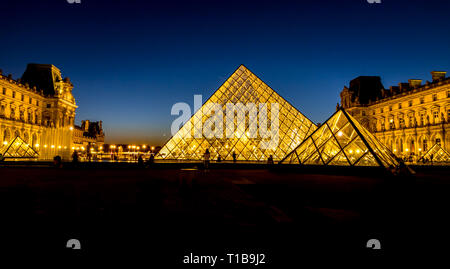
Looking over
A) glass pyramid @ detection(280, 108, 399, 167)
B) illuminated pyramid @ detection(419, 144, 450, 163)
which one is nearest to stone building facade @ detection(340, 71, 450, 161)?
illuminated pyramid @ detection(419, 144, 450, 163)

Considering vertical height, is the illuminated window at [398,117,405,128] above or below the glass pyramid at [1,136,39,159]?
above

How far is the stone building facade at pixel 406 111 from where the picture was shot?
37.5 metres

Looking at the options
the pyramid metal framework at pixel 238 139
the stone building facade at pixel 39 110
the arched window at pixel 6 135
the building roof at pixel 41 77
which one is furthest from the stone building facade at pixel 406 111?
the building roof at pixel 41 77

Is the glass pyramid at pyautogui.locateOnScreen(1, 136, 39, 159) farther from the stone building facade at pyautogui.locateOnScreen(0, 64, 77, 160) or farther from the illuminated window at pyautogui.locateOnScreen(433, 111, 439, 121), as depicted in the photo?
the illuminated window at pyautogui.locateOnScreen(433, 111, 439, 121)

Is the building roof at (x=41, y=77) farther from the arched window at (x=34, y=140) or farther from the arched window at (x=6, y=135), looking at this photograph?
the arched window at (x=6, y=135)

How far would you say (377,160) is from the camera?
1122cm

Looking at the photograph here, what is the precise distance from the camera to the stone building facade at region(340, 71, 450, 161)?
3747 centimetres

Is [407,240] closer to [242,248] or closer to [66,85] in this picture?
[242,248]

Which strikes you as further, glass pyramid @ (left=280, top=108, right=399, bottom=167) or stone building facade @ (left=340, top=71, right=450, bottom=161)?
stone building facade @ (left=340, top=71, right=450, bottom=161)

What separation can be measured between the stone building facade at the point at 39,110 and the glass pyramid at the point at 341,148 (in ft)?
134

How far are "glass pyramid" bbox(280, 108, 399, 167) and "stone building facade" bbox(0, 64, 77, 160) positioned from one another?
40.7 m

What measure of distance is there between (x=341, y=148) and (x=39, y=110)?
56.2 metres
